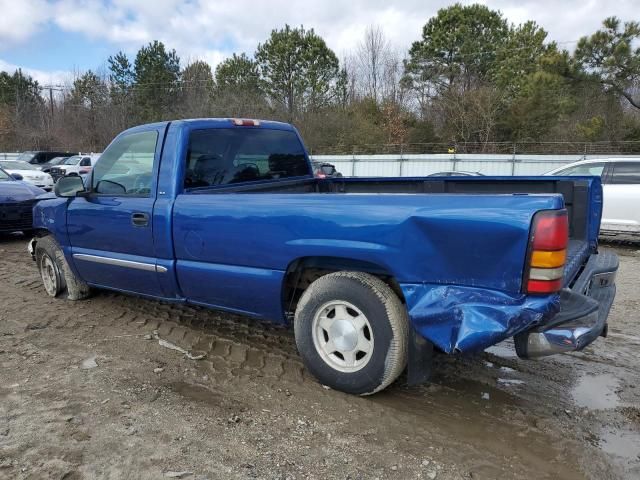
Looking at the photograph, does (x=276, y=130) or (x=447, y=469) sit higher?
(x=276, y=130)

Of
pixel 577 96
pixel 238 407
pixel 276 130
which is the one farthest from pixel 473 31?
pixel 238 407

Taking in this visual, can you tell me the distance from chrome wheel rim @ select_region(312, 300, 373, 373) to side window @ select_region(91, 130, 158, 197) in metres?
1.81

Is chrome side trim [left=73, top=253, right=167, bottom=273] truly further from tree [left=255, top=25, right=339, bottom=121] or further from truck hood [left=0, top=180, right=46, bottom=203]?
tree [left=255, top=25, right=339, bottom=121]

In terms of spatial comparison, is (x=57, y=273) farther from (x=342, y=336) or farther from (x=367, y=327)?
(x=367, y=327)

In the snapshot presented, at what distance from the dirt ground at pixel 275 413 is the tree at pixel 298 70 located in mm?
34818

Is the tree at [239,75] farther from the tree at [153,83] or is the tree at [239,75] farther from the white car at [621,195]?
the white car at [621,195]

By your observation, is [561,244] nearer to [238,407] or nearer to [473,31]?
[238,407]

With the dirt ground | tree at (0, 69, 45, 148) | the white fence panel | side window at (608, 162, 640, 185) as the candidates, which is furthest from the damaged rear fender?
tree at (0, 69, 45, 148)

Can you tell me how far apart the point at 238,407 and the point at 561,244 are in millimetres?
2107

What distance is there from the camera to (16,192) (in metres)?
9.05

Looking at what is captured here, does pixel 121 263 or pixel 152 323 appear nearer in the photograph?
pixel 121 263

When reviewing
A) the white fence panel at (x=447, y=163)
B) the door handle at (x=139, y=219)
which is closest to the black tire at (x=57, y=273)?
the door handle at (x=139, y=219)

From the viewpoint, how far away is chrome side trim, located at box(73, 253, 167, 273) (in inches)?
160

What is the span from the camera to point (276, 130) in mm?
4867
